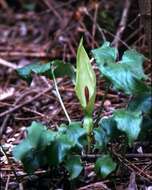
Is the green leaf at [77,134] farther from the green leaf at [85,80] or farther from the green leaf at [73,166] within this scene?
the green leaf at [85,80]

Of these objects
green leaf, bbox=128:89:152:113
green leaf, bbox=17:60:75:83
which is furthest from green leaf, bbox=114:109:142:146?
green leaf, bbox=17:60:75:83

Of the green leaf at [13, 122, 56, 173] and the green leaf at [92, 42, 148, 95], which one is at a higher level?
the green leaf at [92, 42, 148, 95]

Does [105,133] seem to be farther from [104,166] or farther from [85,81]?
[85,81]

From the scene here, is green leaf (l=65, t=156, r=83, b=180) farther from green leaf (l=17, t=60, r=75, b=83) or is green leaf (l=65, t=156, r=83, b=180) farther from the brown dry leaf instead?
the brown dry leaf

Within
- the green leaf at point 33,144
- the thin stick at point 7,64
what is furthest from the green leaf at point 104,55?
the thin stick at point 7,64

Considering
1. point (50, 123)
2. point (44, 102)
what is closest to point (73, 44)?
point (44, 102)

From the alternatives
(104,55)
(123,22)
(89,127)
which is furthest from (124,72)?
(123,22)

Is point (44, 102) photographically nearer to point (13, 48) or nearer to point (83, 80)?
point (83, 80)
